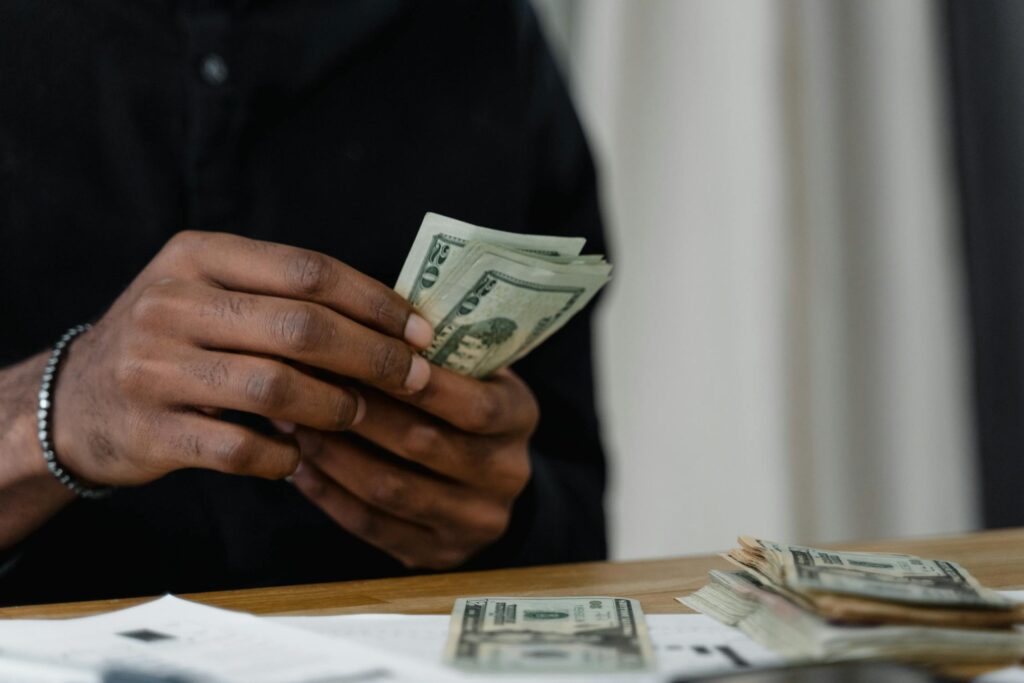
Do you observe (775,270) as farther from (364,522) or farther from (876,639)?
(876,639)

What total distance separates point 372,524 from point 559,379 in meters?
0.49

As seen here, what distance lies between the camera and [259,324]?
2.35 ft

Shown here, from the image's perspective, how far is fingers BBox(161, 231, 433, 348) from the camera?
73cm

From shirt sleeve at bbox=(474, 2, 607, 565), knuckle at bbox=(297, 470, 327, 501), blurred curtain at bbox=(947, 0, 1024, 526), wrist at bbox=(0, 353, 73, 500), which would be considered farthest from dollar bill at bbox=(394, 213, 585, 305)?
blurred curtain at bbox=(947, 0, 1024, 526)

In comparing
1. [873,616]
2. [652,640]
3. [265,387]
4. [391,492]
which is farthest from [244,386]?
[873,616]

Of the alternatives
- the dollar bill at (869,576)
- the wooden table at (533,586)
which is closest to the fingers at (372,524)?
the wooden table at (533,586)

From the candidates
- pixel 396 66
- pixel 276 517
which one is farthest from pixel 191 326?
pixel 396 66

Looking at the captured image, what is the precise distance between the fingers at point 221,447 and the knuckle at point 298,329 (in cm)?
7

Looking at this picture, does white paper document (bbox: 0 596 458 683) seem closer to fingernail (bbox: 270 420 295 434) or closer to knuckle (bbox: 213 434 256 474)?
knuckle (bbox: 213 434 256 474)

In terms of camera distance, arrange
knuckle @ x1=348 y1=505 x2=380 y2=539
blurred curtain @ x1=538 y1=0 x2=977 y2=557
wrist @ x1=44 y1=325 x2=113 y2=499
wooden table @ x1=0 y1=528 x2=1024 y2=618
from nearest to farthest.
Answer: wooden table @ x1=0 y1=528 x2=1024 y2=618, wrist @ x1=44 y1=325 x2=113 y2=499, knuckle @ x1=348 y1=505 x2=380 y2=539, blurred curtain @ x1=538 y1=0 x2=977 y2=557

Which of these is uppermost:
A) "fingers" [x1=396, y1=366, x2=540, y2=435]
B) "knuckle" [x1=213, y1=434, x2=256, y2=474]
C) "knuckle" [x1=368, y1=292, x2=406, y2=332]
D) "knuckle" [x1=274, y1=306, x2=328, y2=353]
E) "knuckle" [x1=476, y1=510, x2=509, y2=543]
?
"knuckle" [x1=368, y1=292, x2=406, y2=332]

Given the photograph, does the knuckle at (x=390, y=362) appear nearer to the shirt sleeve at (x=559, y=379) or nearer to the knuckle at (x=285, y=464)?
the knuckle at (x=285, y=464)

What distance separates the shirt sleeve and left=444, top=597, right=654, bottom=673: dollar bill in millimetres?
477

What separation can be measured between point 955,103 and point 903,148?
145 mm
